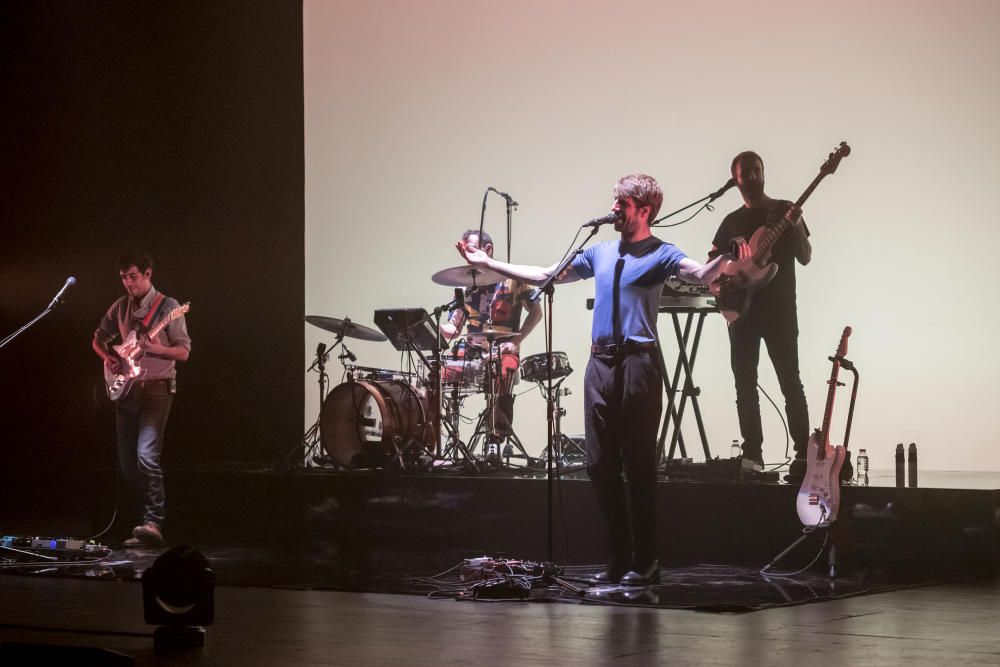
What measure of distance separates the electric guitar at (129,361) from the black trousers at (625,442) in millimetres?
2933

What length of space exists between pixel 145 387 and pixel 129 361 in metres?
0.18

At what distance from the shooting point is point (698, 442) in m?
7.76

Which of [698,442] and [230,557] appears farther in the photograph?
[698,442]

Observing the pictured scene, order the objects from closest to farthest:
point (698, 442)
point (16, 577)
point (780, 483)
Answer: point (16, 577)
point (780, 483)
point (698, 442)

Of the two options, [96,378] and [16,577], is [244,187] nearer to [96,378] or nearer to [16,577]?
[96,378]

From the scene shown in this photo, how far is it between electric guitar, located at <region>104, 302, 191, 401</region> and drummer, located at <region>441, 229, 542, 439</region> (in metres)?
1.90

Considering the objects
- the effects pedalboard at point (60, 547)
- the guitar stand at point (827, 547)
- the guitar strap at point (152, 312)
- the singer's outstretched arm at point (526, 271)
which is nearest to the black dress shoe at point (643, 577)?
the guitar stand at point (827, 547)

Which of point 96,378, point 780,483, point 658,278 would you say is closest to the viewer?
point 658,278

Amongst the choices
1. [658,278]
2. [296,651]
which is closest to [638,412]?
[658,278]

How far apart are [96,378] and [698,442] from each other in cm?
434

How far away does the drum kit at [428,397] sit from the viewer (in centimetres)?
760

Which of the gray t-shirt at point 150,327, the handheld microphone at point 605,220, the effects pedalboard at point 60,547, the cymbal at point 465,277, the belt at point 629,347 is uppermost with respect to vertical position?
the cymbal at point 465,277

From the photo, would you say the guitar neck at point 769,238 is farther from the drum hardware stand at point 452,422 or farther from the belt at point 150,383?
the belt at point 150,383

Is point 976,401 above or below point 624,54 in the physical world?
below
